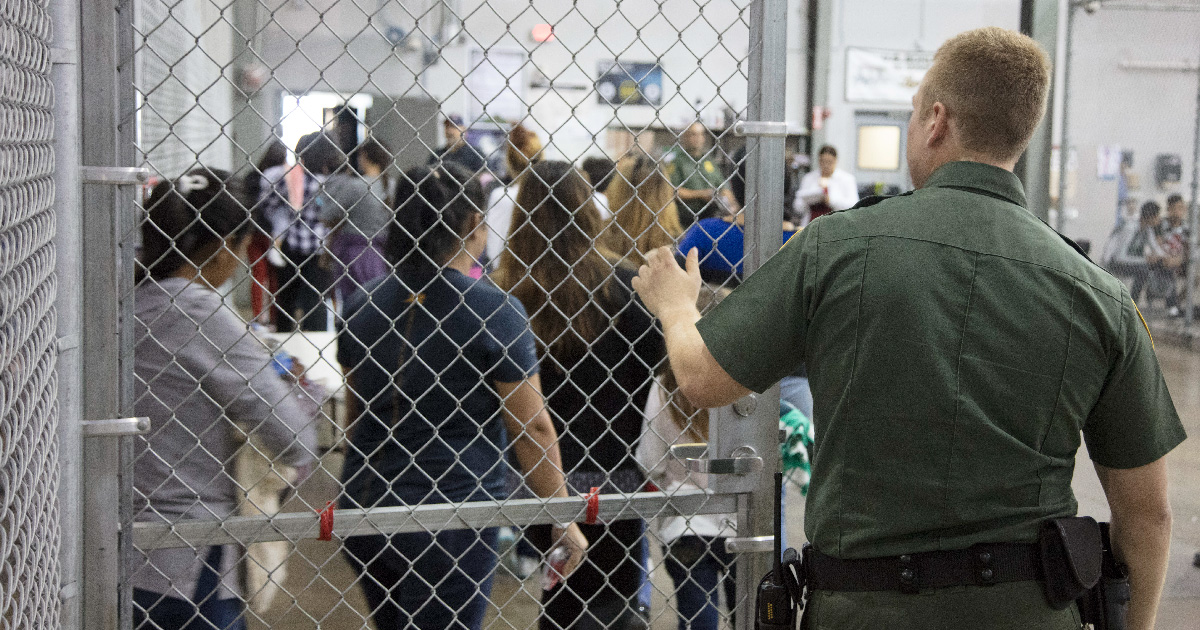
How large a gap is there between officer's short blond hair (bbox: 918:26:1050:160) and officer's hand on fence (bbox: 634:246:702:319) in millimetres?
Result: 531

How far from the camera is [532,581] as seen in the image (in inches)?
153

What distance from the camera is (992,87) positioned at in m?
A: 1.65

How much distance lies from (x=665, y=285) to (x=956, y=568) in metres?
0.71

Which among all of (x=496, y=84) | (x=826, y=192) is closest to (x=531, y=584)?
(x=826, y=192)

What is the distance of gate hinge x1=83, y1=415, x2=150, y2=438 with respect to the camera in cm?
178

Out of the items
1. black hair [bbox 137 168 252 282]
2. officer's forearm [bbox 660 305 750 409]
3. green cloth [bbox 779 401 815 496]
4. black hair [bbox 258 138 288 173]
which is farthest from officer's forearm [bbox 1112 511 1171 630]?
black hair [bbox 258 138 288 173]

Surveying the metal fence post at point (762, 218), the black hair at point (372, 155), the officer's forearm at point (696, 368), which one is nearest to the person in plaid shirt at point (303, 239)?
the black hair at point (372, 155)

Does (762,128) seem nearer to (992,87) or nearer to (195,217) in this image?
(992,87)

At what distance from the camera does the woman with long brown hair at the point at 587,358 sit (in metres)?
2.78

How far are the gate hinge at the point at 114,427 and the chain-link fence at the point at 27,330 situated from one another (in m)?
0.09

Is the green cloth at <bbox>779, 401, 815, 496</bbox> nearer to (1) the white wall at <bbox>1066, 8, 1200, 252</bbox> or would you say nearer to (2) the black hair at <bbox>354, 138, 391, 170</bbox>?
(2) the black hair at <bbox>354, 138, 391, 170</bbox>

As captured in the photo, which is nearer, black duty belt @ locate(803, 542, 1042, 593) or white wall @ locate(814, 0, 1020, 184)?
black duty belt @ locate(803, 542, 1042, 593)

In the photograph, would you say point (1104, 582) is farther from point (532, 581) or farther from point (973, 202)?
point (532, 581)

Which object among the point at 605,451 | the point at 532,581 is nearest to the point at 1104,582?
the point at 605,451
